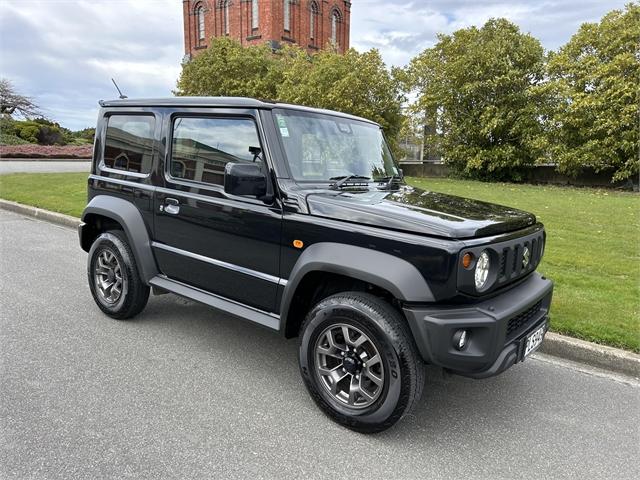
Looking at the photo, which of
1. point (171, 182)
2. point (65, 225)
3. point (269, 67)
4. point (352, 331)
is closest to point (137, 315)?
point (171, 182)

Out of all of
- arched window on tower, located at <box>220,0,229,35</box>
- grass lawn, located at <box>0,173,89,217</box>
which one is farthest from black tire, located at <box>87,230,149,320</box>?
arched window on tower, located at <box>220,0,229,35</box>

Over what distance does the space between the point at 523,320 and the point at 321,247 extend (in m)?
1.32

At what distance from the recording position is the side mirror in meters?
2.94

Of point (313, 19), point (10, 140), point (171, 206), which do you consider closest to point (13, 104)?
point (10, 140)

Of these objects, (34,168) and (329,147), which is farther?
(34,168)

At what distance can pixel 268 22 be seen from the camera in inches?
1475

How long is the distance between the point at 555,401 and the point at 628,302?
2158 millimetres

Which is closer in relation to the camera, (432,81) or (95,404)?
(95,404)

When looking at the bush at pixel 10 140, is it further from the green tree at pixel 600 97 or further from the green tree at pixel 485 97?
the green tree at pixel 600 97

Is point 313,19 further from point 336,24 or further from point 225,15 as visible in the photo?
point 225,15

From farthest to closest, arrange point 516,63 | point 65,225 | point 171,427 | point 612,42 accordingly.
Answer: point 516,63
point 612,42
point 65,225
point 171,427

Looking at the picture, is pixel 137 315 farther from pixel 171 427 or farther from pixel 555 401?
pixel 555 401

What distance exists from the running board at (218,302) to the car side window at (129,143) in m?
0.96

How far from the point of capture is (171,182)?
3734 mm
